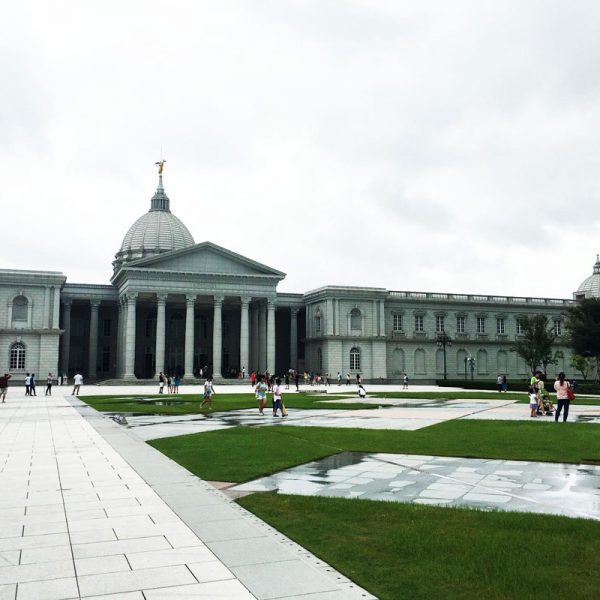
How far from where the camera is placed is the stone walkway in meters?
6.36

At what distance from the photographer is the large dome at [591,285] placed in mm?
118375

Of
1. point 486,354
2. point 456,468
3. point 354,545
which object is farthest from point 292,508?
point 486,354

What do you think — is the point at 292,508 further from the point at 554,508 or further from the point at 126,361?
the point at 126,361

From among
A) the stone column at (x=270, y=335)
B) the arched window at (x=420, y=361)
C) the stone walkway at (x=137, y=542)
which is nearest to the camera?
the stone walkway at (x=137, y=542)

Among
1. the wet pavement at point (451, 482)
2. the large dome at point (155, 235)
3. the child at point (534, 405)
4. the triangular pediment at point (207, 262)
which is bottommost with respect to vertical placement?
the wet pavement at point (451, 482)

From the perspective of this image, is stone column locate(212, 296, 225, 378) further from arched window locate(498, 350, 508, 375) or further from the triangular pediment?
arched window locate(498, 350, 508, 375)

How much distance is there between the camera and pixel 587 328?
72.4 metres

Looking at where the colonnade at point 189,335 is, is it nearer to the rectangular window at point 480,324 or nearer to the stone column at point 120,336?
the stone column at point 120,336

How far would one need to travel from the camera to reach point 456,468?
13625 mm

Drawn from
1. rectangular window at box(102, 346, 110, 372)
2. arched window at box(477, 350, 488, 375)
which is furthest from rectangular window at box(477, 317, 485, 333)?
rectangular window at box(102, 346, 110, 372)

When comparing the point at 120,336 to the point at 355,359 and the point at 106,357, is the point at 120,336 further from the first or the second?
the point at 355,359

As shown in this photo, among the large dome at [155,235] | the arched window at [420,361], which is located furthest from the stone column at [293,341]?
the large dome at [155,235]

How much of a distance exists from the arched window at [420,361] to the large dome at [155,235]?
1410 inches

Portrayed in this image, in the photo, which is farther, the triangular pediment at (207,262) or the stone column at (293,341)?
the stone column at (293,341)
